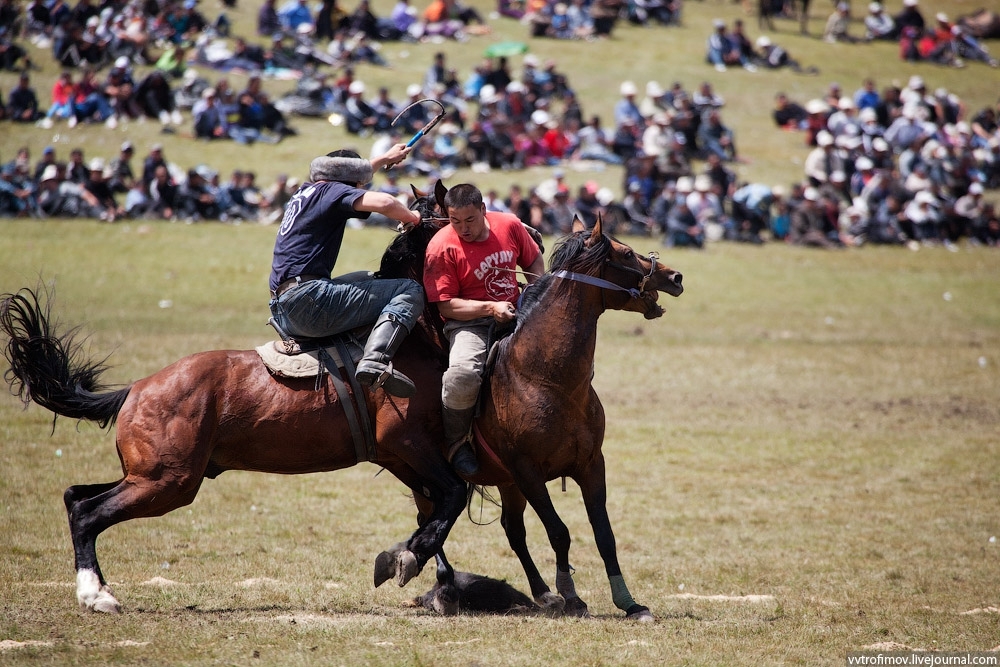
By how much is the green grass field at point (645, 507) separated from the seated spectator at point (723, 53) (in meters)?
16.3

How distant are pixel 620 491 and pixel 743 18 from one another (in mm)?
35370

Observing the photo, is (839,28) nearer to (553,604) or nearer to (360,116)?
(360,116)

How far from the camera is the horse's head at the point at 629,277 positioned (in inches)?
285

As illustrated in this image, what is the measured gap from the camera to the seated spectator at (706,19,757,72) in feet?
118

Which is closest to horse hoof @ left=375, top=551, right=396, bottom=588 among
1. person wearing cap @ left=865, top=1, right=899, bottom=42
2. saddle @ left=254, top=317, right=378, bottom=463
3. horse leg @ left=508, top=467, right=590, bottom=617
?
saddle @ left=254, top=317, right=378, bottom=463

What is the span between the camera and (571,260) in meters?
7.27

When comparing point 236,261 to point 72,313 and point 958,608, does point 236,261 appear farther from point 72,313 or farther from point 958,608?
point 958,608

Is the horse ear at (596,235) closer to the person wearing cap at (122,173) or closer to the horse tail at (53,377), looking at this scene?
the horse tail at (53,377)

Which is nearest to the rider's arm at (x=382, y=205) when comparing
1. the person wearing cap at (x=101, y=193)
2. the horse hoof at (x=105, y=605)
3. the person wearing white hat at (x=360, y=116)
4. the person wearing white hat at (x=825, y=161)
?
the horse hoof at (x=105, y=605)

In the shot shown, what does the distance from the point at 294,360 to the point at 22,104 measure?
2231 cm

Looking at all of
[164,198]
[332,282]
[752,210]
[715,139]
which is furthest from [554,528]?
[715,139]

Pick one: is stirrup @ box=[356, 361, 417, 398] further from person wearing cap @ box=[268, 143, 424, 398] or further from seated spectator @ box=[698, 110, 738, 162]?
seated spectator @ box=[698, 110, 738, 162]

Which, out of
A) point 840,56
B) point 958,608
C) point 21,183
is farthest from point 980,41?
point 958,608

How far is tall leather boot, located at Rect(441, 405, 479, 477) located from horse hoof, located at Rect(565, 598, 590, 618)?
1111 millimetres
